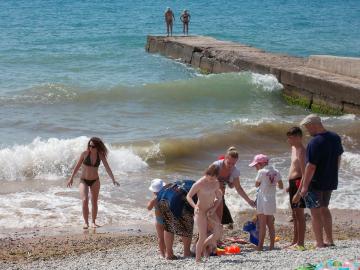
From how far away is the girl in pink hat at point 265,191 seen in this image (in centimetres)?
870

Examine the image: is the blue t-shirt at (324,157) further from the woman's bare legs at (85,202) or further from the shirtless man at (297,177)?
the woman's bare legs at (85,202)

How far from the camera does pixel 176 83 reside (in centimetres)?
2488

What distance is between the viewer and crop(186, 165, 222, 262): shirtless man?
7.98 metres

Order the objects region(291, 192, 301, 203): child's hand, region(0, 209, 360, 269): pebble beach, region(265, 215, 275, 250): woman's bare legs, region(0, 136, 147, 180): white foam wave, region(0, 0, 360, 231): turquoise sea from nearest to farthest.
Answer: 1. region(0, 209, 360, 269): pebble beach
2. region(291, 192, 301, 203): child's hand
3. region(265, 215, 275, 250): woman's bare legs
4. region(0, 0, 360, 231): turquoise sea
5. region(0, 136, 147, 180): white foam wave

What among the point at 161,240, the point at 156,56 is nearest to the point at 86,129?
the point at 161,240

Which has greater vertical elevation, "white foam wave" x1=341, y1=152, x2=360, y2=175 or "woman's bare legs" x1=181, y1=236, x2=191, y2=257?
"woman's bare legs" x1=181, y1=236, x2=191, y2=257

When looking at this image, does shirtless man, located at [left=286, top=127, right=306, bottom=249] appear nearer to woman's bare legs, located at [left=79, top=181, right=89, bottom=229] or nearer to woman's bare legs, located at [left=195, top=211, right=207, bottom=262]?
woman's bare legs, located at [left=195, top=211, right=207, bottom=262]

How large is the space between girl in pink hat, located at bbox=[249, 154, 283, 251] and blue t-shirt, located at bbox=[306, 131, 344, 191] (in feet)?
1.74

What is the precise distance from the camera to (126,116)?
20.4 meters

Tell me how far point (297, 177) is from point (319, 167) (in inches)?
19.2

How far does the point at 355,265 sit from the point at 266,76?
16835 mm

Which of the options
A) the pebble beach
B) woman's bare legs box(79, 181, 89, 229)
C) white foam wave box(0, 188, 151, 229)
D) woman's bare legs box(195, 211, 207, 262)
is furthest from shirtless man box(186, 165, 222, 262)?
white foam wave box(0, 188, 151, 229)

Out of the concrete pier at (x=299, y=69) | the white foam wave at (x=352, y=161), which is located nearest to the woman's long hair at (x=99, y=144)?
the white foam wave at (x=352, y=161)

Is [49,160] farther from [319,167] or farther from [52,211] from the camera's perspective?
[319,167]
